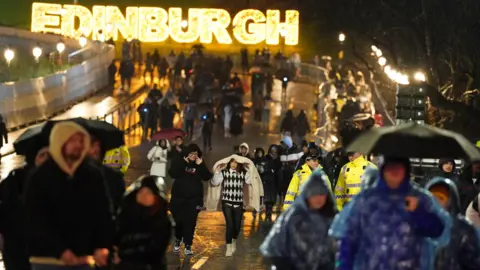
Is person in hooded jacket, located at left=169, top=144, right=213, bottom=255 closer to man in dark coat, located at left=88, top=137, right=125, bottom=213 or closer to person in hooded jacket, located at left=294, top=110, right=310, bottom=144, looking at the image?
man in dark coat, located at left=88, top=137, right=125, bottom=213

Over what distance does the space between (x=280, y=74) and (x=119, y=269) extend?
128 ft

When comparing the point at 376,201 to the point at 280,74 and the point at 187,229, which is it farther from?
the point at 280,74

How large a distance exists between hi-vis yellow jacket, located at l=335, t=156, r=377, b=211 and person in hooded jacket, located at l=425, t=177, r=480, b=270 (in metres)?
6.03

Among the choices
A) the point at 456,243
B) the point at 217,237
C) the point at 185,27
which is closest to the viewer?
the point at 456,243

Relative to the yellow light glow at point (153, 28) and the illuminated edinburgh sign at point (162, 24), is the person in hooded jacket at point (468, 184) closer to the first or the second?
the illuminated edinburgh sign at point (162, 24)

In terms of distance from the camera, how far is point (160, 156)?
59.6ft

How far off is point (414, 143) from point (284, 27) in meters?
63.5

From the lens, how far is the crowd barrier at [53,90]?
3431cm

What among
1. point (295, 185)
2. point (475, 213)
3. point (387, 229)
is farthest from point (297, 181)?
point (387, 229)

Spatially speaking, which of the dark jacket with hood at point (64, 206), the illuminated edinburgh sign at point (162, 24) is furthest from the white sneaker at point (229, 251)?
the illuminated edinburgh sign at point (162, 24)

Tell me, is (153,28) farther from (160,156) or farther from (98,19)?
(160,156)

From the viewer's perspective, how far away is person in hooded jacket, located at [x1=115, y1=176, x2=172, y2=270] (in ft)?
29.1

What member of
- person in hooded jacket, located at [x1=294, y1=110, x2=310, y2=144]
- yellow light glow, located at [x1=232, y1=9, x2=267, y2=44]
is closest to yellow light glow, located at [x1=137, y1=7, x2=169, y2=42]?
yellow light glow, located at [x1=232, y1=9, x2=267, y2=44]

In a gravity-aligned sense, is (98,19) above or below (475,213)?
above
